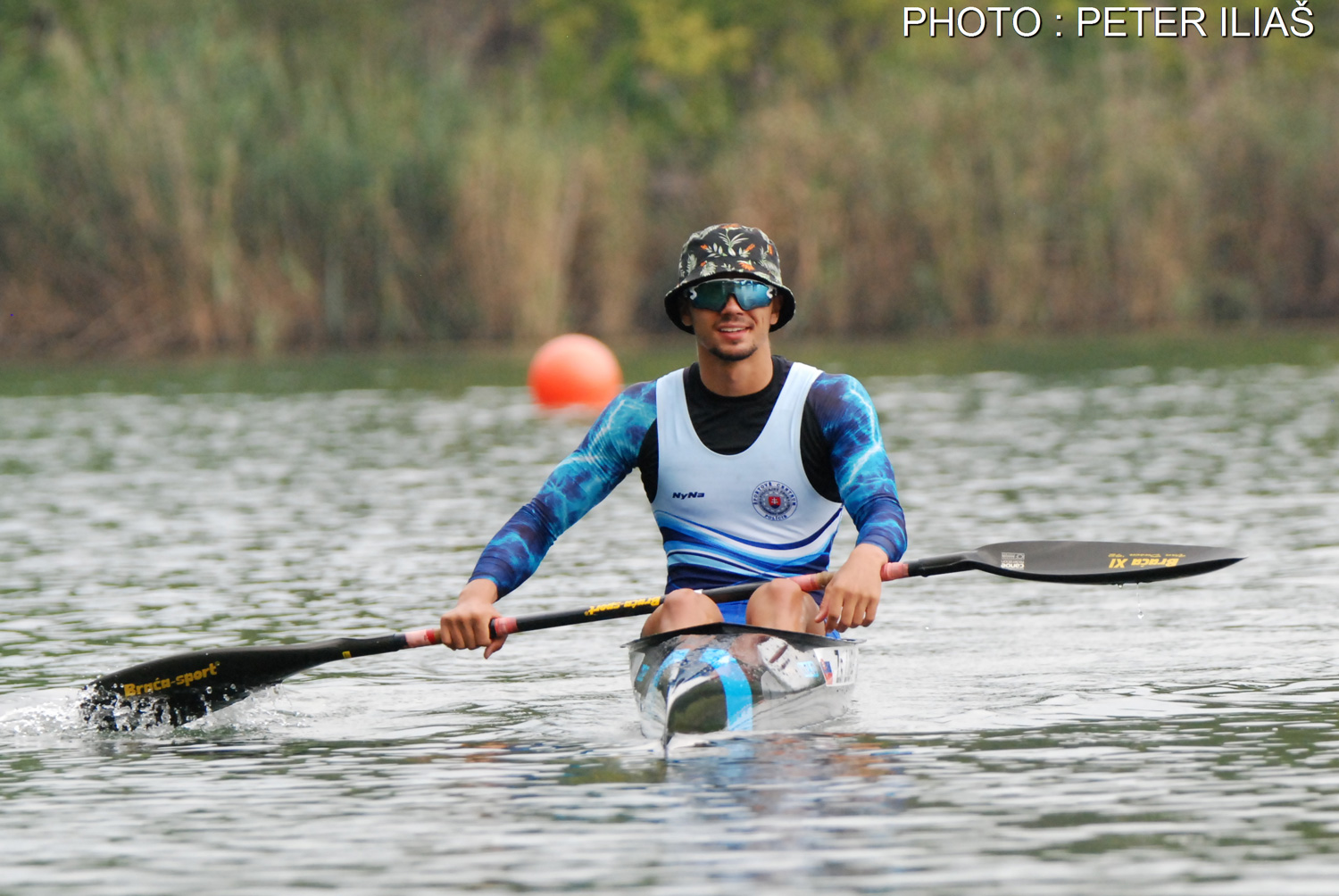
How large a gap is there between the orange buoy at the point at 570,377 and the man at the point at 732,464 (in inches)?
541

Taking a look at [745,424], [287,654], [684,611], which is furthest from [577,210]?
[684,611]

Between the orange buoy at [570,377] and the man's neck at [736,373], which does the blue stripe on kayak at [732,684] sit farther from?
the orange buoy at [570,377]

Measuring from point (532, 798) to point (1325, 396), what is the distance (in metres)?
14.9

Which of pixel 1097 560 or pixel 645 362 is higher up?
pixel 645 362

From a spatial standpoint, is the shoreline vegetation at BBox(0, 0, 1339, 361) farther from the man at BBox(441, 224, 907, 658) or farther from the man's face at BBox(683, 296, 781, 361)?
the man's face at BBox(683, 296, 781, 361)

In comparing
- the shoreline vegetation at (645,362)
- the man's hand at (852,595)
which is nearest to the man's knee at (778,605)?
the man's hand at (852,595)

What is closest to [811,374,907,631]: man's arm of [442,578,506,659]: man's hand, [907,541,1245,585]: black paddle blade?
[907,541,1245,585]: black paddle blade

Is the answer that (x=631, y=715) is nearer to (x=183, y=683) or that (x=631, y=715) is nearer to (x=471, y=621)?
(x=471, y=621)

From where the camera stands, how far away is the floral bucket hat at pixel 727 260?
7.29m

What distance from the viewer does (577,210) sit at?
99.5 ft

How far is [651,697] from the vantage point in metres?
7.09

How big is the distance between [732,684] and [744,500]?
741 millimetres

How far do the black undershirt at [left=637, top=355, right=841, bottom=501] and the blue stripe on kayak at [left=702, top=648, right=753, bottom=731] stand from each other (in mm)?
775

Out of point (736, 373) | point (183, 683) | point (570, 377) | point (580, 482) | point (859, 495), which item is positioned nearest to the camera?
point (859, 495)
